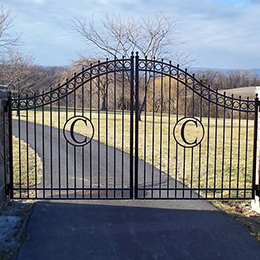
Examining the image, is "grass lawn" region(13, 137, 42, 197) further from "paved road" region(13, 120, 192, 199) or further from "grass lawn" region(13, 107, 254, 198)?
"grass lawn" region(13, 107, 254, 198)

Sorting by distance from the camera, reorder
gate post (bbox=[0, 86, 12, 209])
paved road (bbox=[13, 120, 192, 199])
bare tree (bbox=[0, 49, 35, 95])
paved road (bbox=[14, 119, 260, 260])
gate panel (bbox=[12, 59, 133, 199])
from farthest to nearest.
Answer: bare tree (bbox=[0, 49, 35, 95]) < paved road (bbox=[13, 120, 192, 199]) < gate panel (bbox=[12, 59, 133, 199]) < gate post (bbox=[0, 86, 12, 209]) < paved road (bbox=[14, 119, 260, 260])

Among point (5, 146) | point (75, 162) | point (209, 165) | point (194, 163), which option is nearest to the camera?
point (5, 146)

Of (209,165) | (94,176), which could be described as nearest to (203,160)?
(209,165)

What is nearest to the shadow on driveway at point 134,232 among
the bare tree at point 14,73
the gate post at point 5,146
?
the gate post at point 5,146

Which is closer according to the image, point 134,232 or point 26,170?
point 134,232

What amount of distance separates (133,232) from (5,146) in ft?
8.41

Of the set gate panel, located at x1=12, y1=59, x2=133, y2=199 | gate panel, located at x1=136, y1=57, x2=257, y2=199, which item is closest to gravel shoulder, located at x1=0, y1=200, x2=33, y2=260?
gate panel, located at x1=12, y1=59, x2=133, y2=199

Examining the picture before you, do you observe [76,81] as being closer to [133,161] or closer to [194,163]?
[133,161]

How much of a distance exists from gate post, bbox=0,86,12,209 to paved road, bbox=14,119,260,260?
573 millimetres

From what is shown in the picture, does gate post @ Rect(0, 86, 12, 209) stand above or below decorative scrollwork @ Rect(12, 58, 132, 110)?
below

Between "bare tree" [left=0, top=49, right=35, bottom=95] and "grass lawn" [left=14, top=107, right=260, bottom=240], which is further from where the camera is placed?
"bare tree" [left=0, top=49, right=35, bottom=95]

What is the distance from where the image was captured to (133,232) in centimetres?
438

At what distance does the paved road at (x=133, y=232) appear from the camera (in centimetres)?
380

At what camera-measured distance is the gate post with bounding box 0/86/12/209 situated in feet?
16.7
